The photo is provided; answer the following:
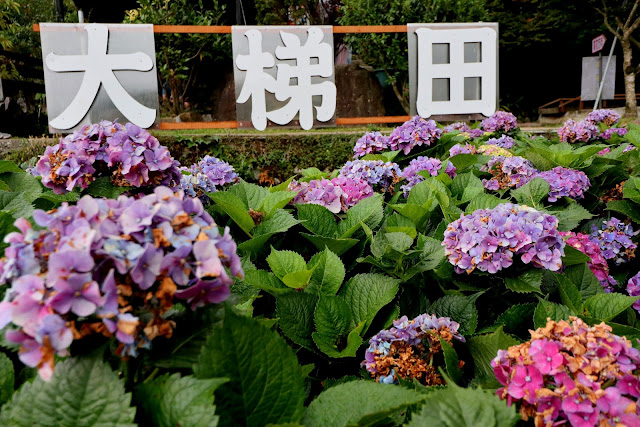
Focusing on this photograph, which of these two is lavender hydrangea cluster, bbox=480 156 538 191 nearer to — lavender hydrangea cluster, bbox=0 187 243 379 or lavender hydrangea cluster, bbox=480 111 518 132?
lavender hydrangea cluster, bbox=480 111 518 132

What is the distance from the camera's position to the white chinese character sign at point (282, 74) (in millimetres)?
4855

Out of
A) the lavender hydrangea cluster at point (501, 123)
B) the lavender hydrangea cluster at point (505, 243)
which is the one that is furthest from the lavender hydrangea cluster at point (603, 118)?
the lavender hydrangea cluster at point (505, 243)

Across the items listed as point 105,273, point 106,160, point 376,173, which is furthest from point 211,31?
point 105,273

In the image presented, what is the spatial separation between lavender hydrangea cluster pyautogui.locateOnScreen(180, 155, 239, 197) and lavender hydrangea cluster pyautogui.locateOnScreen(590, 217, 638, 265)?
4.56 ft

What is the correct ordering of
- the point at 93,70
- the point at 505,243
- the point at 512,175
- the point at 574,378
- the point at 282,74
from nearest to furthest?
the point at 574,378 < the point at 505,243 < the point at 512,175 < the point at 93,70 < the point at 282,74

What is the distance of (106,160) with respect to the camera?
1.39m

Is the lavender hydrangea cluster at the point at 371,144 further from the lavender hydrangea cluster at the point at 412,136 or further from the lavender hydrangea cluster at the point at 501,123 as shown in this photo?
the lavender hydrangea cluster at the point at 501,123

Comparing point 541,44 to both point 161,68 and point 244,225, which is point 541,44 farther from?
point 244,225

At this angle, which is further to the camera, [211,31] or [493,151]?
[211,31]

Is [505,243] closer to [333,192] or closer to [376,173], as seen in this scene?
[333,192]

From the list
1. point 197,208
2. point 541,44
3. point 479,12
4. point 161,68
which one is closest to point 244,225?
point 197,208

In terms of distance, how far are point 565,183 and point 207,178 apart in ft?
4.43

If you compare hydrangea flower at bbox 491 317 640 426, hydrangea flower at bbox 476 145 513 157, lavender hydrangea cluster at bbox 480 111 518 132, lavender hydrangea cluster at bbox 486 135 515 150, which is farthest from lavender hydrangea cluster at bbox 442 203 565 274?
lavender hydrangea cluster at bbox 480 111 518 132

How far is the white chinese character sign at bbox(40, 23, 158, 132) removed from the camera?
4398mm
